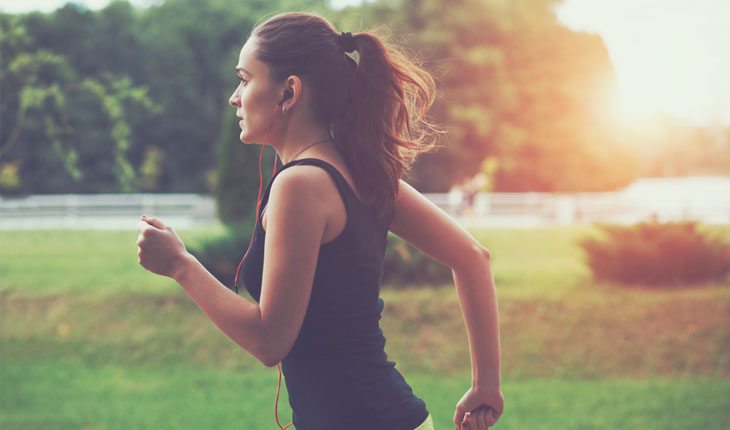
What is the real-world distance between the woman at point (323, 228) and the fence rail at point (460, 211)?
19.2m

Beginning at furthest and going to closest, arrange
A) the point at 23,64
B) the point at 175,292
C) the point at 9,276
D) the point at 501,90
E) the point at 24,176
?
the point at 501,90 → the point at 24,176 → the point at 9,276 → the point at 175,292 → the point at 23,64

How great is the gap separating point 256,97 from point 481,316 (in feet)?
2.29

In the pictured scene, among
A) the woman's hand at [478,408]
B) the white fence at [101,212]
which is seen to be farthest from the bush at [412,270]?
the white fence at [101,212]

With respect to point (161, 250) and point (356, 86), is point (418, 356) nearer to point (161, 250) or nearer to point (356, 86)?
point (356, 86)

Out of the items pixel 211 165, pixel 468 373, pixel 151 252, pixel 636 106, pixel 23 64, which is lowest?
pixel 211 165

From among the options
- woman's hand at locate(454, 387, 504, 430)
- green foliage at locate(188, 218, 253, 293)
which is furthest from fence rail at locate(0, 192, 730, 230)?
woman's hand at locate(454, 387, 504, 430)

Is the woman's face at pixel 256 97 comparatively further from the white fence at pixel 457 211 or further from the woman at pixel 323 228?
the white fence at pixel 457 211

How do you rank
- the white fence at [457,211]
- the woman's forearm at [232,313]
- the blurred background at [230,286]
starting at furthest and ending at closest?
the white fence at [457,211]
the blurred background at [230,286]
the woman's forearm at [232,313]

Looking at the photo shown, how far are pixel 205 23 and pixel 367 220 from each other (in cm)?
3767

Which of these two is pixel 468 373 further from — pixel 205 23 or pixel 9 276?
pixel 205 23

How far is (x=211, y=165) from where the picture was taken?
37438 mm

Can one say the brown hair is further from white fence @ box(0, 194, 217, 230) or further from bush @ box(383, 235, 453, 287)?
white fence @ box(0, 194, 217, 230)

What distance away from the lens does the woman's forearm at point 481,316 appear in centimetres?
185

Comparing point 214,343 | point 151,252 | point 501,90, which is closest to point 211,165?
point 501,90
